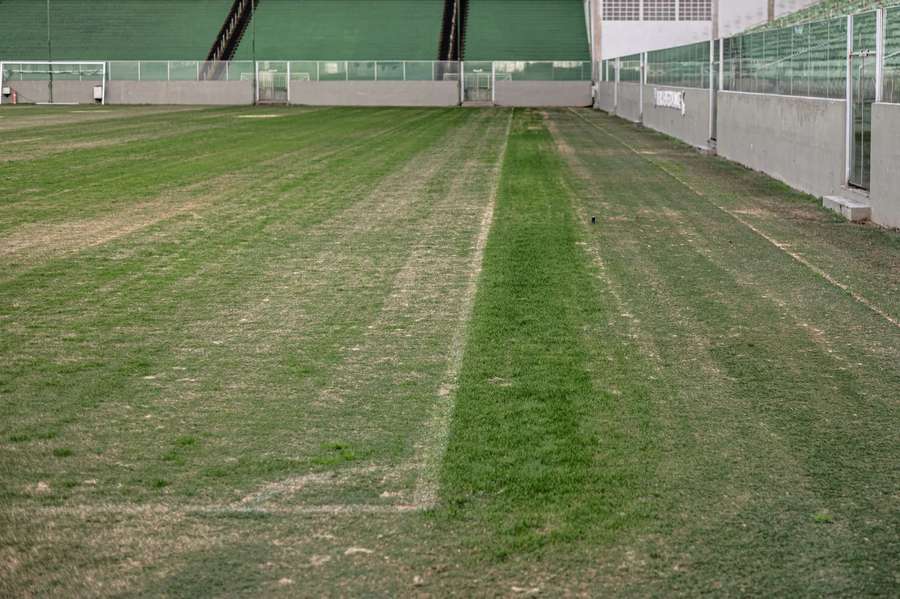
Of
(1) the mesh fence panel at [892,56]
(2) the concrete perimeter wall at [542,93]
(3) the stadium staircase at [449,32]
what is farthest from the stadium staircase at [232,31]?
(1) the mesh fence panel at [892,56]

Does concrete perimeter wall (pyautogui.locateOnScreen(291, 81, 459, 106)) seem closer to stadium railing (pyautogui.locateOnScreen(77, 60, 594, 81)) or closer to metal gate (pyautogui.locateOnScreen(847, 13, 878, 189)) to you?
stadium railing (pyautogui.locateOnScreen(77, 60, 594, 81))

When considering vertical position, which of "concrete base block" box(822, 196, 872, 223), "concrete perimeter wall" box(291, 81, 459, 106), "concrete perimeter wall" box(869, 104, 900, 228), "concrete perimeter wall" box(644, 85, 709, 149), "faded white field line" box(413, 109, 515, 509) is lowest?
"faded white field line" box(413, 109, 515, 509)

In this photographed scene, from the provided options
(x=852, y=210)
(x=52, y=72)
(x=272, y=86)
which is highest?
(x=52, y=72)

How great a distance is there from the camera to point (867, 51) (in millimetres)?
16203

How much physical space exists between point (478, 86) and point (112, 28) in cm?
2257

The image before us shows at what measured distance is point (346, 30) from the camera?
74562mm

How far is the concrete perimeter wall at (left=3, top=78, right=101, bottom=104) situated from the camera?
68.1 m

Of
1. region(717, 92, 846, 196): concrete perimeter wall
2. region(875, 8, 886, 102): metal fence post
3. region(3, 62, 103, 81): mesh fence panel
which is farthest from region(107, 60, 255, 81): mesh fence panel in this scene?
region(875, 8, 886, 102): metal fence post

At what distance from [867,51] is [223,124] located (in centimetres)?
2806

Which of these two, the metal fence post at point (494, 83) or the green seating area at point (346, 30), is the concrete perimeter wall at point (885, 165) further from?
the green seating area at point (346, 30)

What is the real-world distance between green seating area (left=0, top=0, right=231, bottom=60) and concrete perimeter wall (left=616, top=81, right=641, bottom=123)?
29379 mm

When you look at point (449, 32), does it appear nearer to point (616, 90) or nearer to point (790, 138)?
point (616, 90)

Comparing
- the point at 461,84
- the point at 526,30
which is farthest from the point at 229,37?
the point at 526,30

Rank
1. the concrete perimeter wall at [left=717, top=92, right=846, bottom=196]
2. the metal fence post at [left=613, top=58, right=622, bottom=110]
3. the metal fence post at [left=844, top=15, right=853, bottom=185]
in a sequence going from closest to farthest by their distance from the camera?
the metal fence post at [left=844, top=15, right=853, bottom=185], the concrete perimeter wall at [left=717, top=92, right=846, bottom=196], the metal fence post at [left=613, top=58, right=622, bottom=110]
